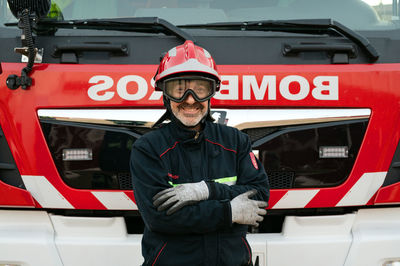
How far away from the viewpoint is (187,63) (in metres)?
2.26

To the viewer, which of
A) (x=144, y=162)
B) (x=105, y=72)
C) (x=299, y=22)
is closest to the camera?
(x=144, y=162)

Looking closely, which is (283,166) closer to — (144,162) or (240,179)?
(240,179)

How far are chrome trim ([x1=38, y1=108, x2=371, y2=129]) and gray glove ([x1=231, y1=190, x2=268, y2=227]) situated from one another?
57 cm

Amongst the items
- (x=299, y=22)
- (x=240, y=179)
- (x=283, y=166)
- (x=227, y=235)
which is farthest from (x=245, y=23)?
(x=227, y=235)

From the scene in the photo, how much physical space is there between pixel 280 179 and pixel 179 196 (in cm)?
86

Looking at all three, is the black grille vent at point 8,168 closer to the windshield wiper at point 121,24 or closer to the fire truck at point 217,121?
the fire truck at point 217,121

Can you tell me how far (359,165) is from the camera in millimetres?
2854

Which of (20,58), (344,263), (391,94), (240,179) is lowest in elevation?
(344,263)

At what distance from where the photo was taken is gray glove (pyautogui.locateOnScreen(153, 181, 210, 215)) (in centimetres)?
214

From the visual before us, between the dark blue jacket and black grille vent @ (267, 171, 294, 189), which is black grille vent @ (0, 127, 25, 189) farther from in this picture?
black grille vent @ (267, 171, 294, 189)

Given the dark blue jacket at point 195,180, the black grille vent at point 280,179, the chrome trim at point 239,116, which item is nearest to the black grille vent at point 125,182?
the chrome trim at point 239,116

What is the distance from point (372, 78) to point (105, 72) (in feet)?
4.49

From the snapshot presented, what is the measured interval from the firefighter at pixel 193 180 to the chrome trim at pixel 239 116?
39 cm

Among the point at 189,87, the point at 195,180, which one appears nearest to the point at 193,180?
the point at 195,180
